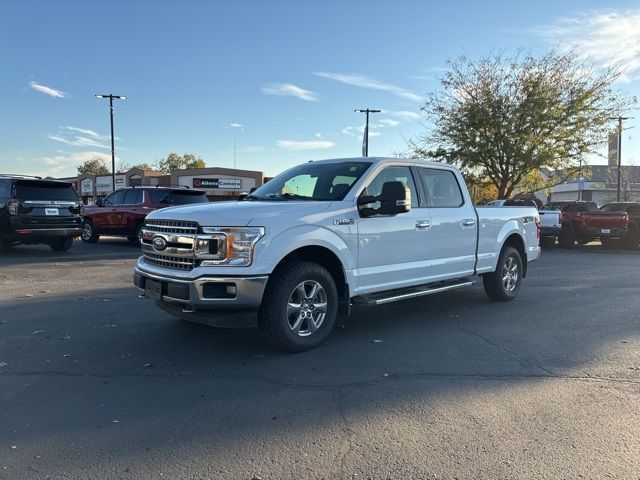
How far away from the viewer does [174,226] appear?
502cm

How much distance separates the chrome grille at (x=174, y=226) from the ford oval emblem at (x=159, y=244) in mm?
88

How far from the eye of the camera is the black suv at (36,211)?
12.3 metres

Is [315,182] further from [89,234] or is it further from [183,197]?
[89,234]

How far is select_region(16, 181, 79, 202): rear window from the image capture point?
491 inches

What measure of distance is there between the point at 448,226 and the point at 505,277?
74.7 inches

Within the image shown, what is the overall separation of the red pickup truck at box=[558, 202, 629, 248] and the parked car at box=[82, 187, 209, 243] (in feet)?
41.2

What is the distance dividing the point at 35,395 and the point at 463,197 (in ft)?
17.9

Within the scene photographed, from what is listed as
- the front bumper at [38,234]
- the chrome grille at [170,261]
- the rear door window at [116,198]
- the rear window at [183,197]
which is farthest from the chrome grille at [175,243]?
the rear door window at [116,198]

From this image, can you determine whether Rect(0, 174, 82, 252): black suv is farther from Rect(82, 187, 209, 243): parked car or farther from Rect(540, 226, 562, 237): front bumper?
Rect(540, 226, 562, 237): front bumper

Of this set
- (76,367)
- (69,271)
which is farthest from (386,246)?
(69,271)

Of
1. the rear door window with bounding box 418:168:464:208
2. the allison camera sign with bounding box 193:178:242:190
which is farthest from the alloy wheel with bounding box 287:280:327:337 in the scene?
the allison camera sign with bounding box 193:178:242:190

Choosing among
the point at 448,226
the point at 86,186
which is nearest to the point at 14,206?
the point at 448,226

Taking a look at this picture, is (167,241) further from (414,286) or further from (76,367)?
(414,286)

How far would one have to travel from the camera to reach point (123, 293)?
325 inches
